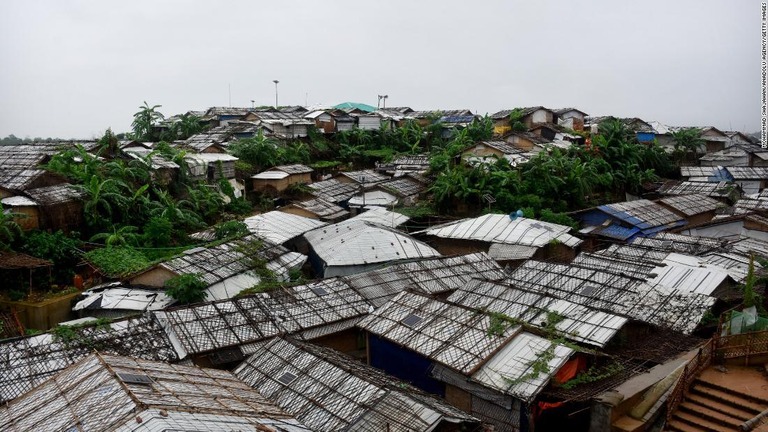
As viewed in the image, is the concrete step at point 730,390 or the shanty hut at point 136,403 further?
the concrete step at point 730,390

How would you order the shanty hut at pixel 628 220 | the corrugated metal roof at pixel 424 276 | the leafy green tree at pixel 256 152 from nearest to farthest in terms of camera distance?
the corrugated metal roof at pixel 424 276
the shanty hut at pixel 628 220
the leafy green tree at pixel 256 152

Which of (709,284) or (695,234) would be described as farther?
(695,234)

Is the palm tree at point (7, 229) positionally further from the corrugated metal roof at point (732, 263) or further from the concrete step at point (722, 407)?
the corrugated metal roof at point (732, 263)

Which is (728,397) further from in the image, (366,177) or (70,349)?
(366,177)

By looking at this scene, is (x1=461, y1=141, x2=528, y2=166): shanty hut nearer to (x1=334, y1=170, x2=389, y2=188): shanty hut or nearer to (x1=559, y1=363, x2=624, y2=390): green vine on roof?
(x1=334, y1=170, x2=389, y2=188): shanty hut

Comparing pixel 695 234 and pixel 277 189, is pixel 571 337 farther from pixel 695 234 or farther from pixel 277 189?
pixel 277 189

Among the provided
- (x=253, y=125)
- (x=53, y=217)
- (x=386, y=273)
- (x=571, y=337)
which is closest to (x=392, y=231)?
(x=386, y=273)


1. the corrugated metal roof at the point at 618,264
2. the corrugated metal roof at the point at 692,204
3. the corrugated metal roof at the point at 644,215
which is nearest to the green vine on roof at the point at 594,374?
the corrugated metal roof at the point at 618,264
